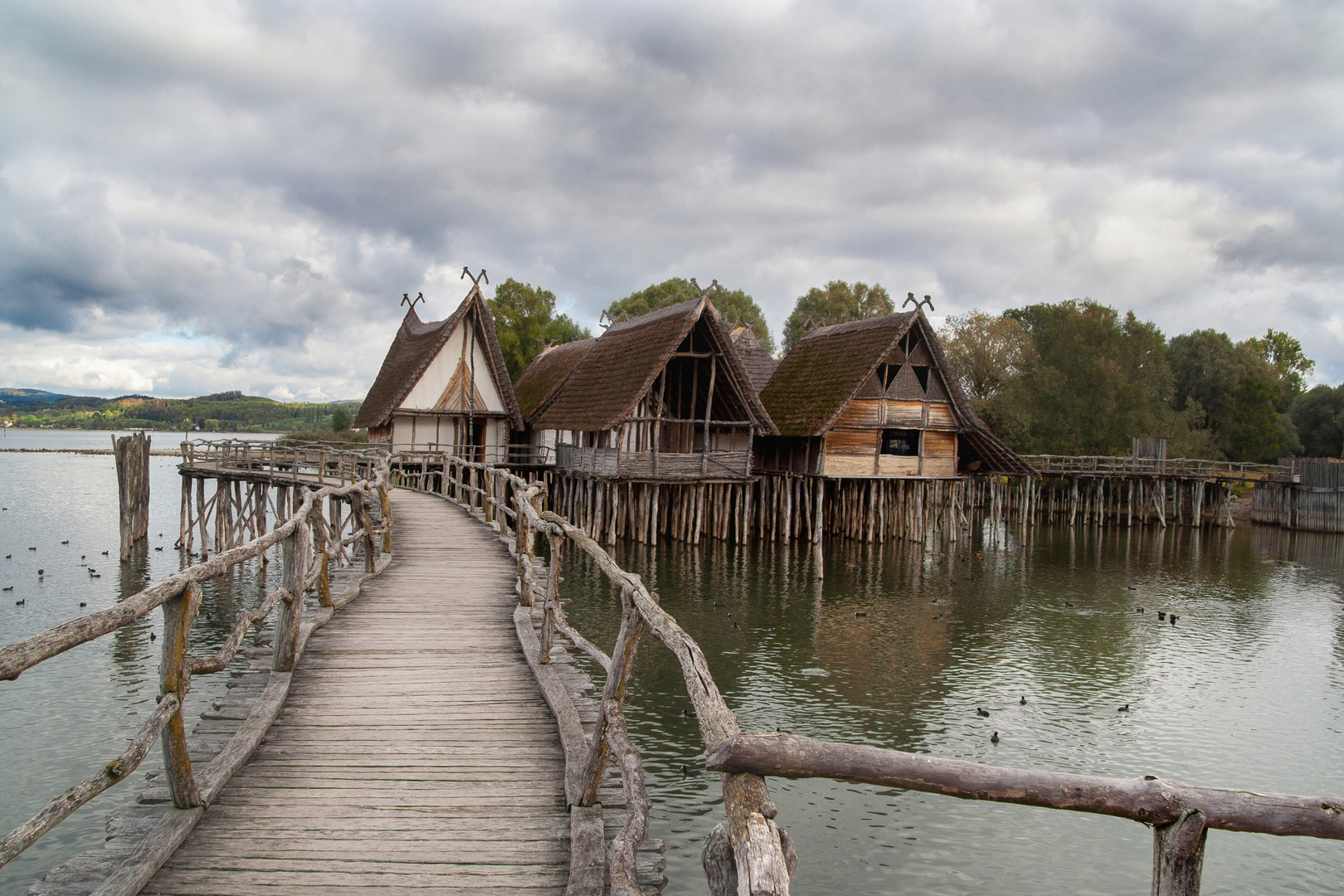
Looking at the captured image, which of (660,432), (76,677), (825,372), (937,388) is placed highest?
(825,372)

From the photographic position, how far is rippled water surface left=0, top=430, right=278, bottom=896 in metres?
7.73

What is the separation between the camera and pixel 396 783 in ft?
14.1

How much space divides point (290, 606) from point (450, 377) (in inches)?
887

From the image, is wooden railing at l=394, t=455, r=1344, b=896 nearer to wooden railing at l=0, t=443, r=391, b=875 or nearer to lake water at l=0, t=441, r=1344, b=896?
wooden railing at l=0, t=443, r=391, b=875

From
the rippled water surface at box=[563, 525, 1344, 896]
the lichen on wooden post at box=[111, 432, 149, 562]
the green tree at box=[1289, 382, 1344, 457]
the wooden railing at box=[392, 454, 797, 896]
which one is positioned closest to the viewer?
the wooden railing at box=[392, 454, 797, 896]

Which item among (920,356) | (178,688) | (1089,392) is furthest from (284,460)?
(1089,392)

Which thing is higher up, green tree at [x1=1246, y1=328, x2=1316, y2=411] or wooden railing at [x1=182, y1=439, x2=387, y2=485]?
green tree at [x1=1246, y1=328, x2=1316, y2=411]

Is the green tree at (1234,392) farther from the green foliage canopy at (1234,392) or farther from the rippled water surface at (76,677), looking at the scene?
the rippled water surface at (76,677)

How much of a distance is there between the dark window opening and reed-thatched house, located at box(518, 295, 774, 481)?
399 centimetres

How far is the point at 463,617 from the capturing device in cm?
766

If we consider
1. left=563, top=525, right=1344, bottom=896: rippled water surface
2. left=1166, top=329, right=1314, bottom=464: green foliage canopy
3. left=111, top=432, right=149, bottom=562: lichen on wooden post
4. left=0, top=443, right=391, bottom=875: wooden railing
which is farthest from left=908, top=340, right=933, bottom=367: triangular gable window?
left=1166, top=329, right=1314, bottom=464: green foliage canopy

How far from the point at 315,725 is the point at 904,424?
23224mm

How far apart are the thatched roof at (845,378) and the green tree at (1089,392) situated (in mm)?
14446

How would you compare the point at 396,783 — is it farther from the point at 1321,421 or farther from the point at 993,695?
the point at 1321,421
